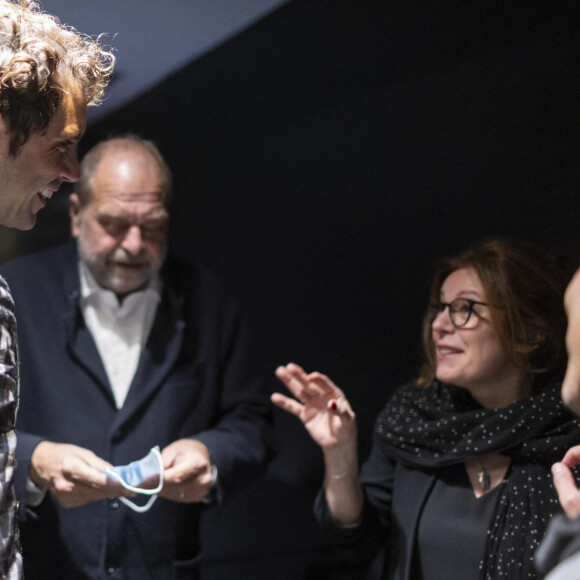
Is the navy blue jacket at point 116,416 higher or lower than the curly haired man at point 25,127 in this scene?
lower

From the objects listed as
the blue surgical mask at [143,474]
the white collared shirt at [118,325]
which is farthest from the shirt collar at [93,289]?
the blue surgical mask at [143,474]

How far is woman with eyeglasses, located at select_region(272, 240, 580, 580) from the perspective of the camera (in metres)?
1.87

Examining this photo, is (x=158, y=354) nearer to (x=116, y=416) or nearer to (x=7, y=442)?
(x=116, y=416)

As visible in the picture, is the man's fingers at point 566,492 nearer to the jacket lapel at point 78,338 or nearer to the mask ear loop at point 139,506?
the mask ear loop at point 139,506

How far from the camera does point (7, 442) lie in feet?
4.73

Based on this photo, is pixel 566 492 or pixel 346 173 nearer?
pixel 566 492

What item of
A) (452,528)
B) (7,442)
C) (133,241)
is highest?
(133,241)

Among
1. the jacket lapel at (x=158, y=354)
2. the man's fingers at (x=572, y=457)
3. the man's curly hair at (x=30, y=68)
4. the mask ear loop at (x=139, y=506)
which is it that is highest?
the man's curly hair at (x=30, y=68)

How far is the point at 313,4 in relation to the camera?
2.14 metres

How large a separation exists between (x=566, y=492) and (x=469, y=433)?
0.53 metres

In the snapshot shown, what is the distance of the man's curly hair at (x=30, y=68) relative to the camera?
4.62ft

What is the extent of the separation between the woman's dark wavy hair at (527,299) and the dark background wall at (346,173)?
0.57 ft

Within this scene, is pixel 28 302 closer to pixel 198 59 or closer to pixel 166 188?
pixel 166 188

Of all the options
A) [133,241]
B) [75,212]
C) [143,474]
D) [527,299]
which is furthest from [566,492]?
[75,212]
